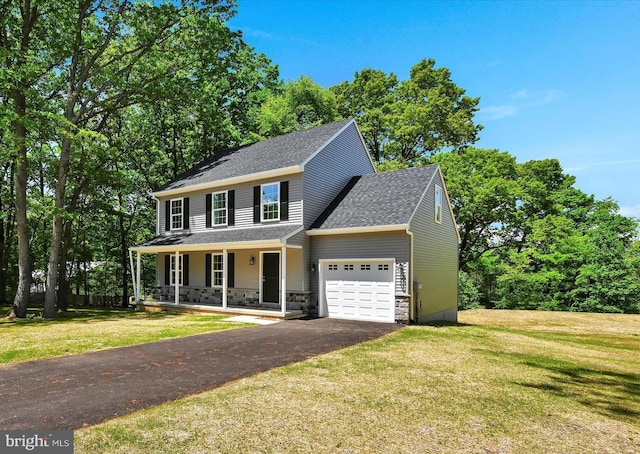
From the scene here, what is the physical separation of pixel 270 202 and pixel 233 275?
394 centimetres

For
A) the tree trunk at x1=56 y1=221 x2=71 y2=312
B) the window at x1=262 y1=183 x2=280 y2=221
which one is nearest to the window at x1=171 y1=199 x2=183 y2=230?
the window at x1=262 y1=183 x2=280 y2=221

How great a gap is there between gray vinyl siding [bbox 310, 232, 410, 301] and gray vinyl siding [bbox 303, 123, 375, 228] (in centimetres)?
113

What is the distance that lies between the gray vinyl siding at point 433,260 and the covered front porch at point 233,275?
4.31 metres

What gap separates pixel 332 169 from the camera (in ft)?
56.8

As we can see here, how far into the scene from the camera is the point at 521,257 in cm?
2789

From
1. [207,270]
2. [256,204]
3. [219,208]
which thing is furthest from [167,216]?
[256,204]

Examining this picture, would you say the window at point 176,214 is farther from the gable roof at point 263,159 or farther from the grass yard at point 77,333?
the grass yard at point 77,333

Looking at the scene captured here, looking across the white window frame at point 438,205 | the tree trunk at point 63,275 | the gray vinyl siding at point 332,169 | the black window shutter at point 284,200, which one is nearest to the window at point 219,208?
the black window shutter at point 284,200

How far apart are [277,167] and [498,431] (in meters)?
13.1

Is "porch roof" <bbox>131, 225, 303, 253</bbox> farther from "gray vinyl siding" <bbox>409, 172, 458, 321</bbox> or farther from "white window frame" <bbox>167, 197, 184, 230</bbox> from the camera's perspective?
"gray vinyl siding" <bbox>409, 172, 458, 321</bbox>

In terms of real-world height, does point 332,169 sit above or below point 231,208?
above

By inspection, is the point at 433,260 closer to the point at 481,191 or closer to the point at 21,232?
the point at 481,191

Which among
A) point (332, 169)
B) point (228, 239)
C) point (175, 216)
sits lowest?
point (228, 239)

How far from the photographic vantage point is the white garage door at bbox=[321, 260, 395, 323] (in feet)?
45.1
